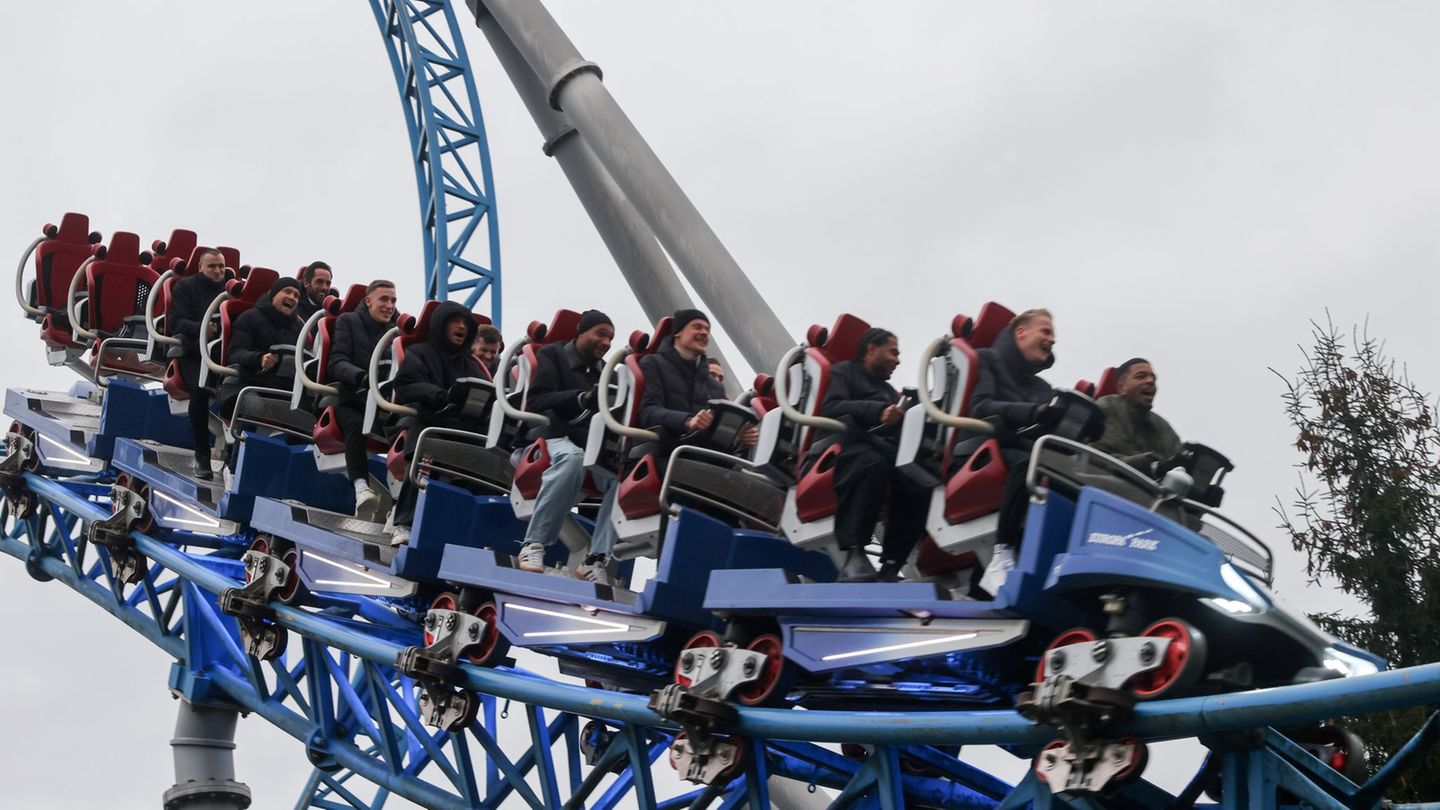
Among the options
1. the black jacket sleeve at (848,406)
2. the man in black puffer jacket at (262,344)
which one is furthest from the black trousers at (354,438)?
the black jacket sleeve at (848,406)

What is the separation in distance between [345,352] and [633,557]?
79.8 inches

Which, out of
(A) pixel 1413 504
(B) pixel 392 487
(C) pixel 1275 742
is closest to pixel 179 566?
(B) pixel 392 487

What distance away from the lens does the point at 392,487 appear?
8.37 m

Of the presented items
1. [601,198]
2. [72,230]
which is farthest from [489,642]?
[72,230]

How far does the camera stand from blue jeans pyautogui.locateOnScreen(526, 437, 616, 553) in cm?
731

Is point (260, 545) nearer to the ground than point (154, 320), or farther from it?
nearer to the ground

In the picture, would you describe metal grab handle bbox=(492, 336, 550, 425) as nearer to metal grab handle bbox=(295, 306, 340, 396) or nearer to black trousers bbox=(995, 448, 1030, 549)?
metal grab handle bbox=(295, 306, 340, 396)

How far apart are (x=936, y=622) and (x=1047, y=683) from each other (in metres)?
0.51

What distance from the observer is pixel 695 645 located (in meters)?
6.64

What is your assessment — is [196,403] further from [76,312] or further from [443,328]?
[443,328]

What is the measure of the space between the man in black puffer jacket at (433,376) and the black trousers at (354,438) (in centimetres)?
31

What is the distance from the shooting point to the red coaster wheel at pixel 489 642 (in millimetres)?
7523

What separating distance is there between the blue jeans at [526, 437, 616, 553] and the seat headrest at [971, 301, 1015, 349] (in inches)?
73.0

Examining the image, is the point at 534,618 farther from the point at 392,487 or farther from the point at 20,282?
the point at 20,282
